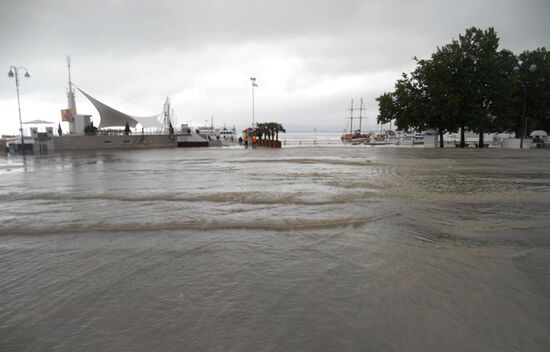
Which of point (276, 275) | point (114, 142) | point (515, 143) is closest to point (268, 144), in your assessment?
point (114, 142)

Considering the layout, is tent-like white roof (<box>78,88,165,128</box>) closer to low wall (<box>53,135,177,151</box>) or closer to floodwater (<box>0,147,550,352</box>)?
low wall (<box>53,135,177,151</box>)

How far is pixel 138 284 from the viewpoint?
395cm

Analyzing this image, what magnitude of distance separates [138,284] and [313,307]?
201 centimetres

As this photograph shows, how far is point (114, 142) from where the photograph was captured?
48.0 m

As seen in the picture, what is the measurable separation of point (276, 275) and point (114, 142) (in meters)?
49.5

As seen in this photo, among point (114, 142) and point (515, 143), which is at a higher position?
point (114, 142)

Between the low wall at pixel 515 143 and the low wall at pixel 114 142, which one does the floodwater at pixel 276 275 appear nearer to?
the low wall at pixel 515 143

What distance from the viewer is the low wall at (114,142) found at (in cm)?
4562

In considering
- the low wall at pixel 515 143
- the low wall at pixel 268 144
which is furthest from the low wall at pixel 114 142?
the low wall at pixel 515 143

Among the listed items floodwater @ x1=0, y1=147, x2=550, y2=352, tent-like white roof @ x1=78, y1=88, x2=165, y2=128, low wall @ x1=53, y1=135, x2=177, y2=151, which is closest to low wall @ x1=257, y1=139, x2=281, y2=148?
low wall @ x1=53, y1=135, x2=177, y2=151

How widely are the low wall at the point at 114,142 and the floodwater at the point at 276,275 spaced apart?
138 feet

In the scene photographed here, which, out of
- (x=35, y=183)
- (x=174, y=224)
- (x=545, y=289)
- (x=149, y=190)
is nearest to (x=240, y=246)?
(x=174, y=224)

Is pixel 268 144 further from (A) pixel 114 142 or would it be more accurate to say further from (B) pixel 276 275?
(B) pixel 276 275

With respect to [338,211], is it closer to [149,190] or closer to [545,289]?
[545,289]
